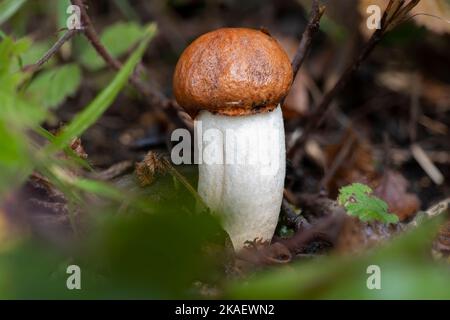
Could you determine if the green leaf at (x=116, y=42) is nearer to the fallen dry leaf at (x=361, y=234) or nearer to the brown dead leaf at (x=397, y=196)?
the brown dead leaf at (x=397, y=196)

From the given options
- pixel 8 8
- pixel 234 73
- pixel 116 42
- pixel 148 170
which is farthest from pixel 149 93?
pixel 234 73

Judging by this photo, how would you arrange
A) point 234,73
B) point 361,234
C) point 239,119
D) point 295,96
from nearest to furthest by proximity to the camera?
point 361,234, point 234,73, point 239,119, point 295,96

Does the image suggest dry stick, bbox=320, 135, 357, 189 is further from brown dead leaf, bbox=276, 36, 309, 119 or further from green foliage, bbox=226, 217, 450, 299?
green foliage, bbox=226, 217, 450, 299

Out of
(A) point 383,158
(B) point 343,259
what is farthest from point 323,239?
(A) point 383,158

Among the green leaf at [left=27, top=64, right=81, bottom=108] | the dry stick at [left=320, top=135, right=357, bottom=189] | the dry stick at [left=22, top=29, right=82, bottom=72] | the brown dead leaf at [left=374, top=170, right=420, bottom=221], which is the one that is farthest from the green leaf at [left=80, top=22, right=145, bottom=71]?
the brown dead leaf at [left=374, top=170, right=420, bottom=221]

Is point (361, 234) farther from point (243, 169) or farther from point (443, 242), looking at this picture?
point (243, 169)

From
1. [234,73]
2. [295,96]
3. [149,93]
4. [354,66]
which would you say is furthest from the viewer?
[295,96]

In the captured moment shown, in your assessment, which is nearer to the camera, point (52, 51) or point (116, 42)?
point (52, 51)
